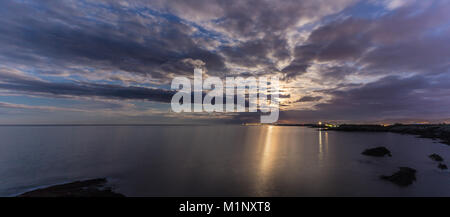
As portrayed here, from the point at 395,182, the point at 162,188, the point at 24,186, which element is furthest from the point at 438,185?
the point at 24,186

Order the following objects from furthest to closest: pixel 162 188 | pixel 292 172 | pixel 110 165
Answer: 1. pixel 110 165
2. pixel 292 172
3. pixel 162 188

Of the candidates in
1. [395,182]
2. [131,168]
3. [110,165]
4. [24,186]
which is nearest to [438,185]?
[395,182]

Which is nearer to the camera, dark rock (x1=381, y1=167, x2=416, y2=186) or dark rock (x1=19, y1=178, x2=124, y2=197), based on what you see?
dark rock (x1=19, y1=178, x2=124, y2=197)

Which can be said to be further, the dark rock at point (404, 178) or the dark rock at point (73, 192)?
the dark rock at point (404, 178)

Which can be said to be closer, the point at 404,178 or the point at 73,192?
the point at 73,192

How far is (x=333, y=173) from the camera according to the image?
29281 millimetres

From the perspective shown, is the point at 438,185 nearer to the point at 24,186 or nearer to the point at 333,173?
the point at 333,173

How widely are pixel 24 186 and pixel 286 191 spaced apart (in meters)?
31.3

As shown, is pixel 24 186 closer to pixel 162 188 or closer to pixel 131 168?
pixel 131 168

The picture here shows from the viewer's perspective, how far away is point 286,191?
→ 72.8 feet
